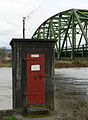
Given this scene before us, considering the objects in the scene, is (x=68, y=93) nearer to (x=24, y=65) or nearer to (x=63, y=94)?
(x=63, y=94)

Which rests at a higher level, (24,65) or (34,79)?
(24,65)

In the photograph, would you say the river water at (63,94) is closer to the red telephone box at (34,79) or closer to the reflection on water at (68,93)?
the reflection on water at (68,93)

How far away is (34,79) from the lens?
24.7ft

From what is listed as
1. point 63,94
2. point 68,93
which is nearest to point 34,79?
point 63,94

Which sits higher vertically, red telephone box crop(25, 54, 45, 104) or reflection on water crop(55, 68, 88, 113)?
red telephone box crop(25, 54, 45, 104)

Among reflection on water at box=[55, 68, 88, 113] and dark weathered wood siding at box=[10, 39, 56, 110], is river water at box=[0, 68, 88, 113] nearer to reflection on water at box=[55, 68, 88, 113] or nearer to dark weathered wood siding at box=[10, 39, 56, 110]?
reflection on water at box=[55, 68, 88, 113]

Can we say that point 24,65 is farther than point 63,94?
No

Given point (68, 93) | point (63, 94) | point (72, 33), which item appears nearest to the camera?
point (63, 94)

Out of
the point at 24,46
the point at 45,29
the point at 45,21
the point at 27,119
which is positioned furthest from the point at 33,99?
the point at 45,29

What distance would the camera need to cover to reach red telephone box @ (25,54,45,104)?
7500mm

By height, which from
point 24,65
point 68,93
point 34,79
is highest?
point 24,65

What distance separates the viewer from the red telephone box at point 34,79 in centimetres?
750

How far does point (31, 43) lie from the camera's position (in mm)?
7625

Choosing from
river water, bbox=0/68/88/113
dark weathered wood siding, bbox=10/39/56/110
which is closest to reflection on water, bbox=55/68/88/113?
river water, bbox=0/68/88/113
